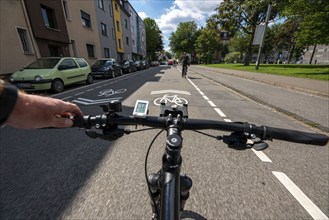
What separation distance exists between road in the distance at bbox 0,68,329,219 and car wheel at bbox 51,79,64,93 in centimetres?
514

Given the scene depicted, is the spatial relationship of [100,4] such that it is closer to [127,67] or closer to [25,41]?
[127,67]

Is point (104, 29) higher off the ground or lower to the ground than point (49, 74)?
higher

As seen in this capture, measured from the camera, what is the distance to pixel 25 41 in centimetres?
1234

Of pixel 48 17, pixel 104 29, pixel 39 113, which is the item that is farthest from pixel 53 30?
pixel 39 113

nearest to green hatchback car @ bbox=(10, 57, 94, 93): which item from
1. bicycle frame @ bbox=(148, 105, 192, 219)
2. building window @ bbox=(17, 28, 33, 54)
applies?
building window @ bbox=(17, 28, 33, 54)

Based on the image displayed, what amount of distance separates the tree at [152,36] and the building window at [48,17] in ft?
189

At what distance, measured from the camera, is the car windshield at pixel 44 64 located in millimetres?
8867

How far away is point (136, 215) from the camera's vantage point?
1.94 m

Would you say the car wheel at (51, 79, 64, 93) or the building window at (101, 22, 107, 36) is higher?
the building window at (101, 22, 107, 36)

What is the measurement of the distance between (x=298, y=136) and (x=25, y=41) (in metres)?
16.2

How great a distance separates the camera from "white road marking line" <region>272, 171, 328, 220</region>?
1977mm

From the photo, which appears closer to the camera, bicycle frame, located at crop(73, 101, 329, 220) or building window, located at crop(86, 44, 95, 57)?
bicycle frame, located at crop(73, 101, 329, 220)

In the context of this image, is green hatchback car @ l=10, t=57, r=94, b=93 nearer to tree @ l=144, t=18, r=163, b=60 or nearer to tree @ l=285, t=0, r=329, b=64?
tree @ l=285, t=0, r=329, b=64

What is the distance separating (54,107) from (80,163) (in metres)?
2.28
